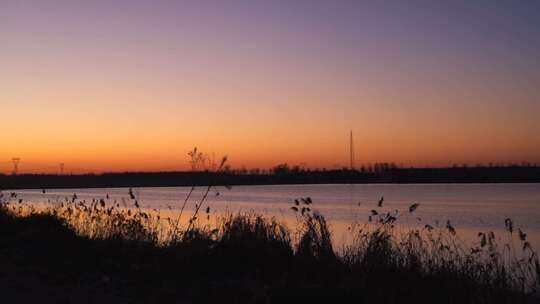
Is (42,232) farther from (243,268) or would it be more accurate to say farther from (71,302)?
(71,302)

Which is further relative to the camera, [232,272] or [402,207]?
[402,207]

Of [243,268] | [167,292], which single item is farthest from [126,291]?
[243,268]

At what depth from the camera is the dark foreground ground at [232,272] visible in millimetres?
8812

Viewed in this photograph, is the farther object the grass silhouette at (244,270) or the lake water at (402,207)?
the lake water at (402,207)

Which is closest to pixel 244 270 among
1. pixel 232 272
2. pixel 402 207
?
pixel 232 272

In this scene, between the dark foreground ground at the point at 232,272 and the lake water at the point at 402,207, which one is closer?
the dark foreground ground at the point at 232,272

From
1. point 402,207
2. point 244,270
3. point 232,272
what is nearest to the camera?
point 232,272

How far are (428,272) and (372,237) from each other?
1.23m

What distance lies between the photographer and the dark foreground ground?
8812mm

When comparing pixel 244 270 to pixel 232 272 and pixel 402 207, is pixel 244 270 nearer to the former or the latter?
pixel 232 272

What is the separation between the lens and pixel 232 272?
11039 mm

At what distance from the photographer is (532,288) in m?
12.2

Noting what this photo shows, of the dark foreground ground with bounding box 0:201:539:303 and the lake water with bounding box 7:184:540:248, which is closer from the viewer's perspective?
the dark foreground ground with bounding box 0:201:539:303

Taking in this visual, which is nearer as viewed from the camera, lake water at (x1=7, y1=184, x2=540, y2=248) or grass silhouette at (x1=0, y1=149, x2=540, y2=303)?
grass silhouette at (x1=0, y1=149, x2=540, y2=303)
